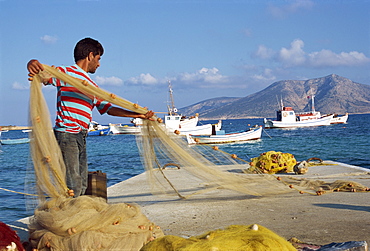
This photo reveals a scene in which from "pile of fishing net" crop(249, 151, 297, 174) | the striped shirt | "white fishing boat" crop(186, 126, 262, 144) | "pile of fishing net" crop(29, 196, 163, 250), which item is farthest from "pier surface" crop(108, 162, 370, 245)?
"white fishing boat" crop(186, 126, 262, 144)

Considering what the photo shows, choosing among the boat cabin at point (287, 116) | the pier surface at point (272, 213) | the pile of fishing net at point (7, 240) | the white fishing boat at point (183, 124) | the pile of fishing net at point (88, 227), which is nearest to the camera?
the pile of fishing net at point (7, 240)

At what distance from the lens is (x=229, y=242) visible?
2.47 metres

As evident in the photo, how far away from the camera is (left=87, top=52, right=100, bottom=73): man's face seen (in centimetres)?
397

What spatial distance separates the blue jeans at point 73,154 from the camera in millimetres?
3762

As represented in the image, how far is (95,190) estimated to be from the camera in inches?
177

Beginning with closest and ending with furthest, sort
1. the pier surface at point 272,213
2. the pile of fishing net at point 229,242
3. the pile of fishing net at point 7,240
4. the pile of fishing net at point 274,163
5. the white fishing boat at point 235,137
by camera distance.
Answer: the pile of fishing net at point 229,242, the pile of fishing net at point 7,240, the pier surface at point 272,213, the pile of fishing net at point 274,163, the white fishing boat at point 235,137

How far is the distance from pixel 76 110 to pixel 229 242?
2.08 metres

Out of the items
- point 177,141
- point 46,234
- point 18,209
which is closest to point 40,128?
point 46,234

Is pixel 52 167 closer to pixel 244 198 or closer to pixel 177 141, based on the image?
pixel 177 141

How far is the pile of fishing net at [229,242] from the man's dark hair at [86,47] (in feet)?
6.99

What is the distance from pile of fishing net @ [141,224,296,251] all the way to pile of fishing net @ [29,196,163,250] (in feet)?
1.89

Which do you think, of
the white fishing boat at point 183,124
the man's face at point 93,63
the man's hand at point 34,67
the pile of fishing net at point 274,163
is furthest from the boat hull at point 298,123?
the man's hand at point 34,67

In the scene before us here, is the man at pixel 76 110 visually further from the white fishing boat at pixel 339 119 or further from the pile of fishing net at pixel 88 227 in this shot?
the white fishing boat at pixel 339 119

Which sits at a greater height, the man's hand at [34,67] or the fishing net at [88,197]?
the man's hand at [34,67]
